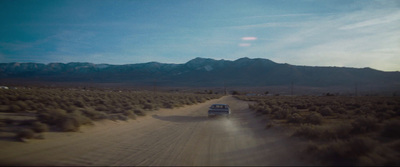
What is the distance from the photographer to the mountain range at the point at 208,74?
11512 centimetres

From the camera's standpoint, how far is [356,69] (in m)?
126

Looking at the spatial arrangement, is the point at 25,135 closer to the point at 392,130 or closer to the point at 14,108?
the point at 14,108

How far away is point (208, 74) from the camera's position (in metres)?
155

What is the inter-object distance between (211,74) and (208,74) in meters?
2.34

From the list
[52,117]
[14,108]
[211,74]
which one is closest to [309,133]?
[52,117]

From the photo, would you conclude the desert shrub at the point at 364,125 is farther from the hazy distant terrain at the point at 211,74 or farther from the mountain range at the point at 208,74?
the mountain range at the point at 208,74

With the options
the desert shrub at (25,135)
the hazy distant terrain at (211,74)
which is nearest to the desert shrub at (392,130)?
the desert shrub at (25,135)

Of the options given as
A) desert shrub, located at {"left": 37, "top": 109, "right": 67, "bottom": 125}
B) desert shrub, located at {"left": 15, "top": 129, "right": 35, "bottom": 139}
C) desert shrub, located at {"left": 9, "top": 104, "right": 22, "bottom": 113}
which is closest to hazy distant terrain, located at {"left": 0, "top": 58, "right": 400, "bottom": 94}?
desert shrub, located at {"left": 9, "top": 104, "right": 22, "bottom": 113}

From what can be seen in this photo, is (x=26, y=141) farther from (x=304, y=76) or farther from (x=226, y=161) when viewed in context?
(x=304, y=76)

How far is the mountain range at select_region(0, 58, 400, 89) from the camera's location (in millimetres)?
115125

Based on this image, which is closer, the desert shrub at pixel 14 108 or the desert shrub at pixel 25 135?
the desert shrub at pixel 25 135

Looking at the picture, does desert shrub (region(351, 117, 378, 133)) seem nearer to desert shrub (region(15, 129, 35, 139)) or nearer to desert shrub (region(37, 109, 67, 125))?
desert shrub (region(15, 129, 35, 139))

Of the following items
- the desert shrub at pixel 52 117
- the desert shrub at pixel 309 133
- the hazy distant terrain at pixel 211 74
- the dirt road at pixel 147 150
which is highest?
the hazy distant terrain at pixel 211 74

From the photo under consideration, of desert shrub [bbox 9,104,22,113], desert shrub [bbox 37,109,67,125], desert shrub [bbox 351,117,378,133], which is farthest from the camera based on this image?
desert shrub [bbox 9,104,22,113]
